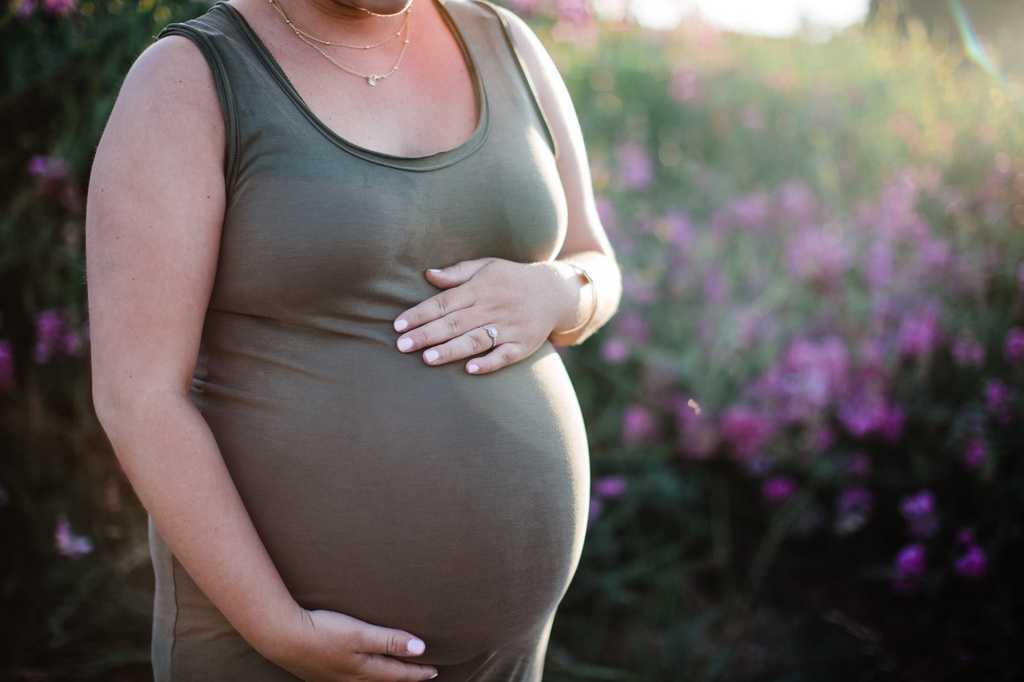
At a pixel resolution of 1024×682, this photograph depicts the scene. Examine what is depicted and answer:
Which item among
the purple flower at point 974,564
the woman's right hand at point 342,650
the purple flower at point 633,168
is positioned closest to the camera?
the woman's right hand at point 342,650

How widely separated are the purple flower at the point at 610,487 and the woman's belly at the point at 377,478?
1.41 m

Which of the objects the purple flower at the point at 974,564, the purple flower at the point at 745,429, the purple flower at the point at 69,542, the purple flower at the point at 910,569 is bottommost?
the purple flower at the point at 69,542

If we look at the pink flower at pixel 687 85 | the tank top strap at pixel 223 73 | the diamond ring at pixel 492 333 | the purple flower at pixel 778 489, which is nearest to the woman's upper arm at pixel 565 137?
the diamond ring at pixel 492 333

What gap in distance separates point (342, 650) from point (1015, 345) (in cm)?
252

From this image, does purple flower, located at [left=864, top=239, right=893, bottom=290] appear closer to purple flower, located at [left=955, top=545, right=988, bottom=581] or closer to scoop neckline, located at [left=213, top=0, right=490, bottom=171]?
purple flower, located at [left=955, top=545, right=988, bottom=581]

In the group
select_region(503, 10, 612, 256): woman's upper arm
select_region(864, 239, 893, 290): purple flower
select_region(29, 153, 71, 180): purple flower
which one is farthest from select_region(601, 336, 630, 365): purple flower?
select_region(29, 153, 71, 180): purple flower

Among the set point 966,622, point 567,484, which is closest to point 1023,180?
point 966,622

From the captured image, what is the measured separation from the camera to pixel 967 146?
3619mm

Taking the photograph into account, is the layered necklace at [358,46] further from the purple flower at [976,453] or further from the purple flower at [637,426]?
the purple flower at [976,453]

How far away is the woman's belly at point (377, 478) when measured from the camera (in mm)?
1126

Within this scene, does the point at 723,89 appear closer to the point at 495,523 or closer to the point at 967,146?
the point at 967,146

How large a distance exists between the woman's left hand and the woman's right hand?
0.41 m

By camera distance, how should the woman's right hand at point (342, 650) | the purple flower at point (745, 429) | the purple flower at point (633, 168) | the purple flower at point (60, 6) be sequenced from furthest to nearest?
the purple flower at point (633, 168) < the purple flower at point (745, 429) < the purple flower at point (60, 6) < the woman's right hand at point (342, 650)

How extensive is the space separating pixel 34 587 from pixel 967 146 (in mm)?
4235
